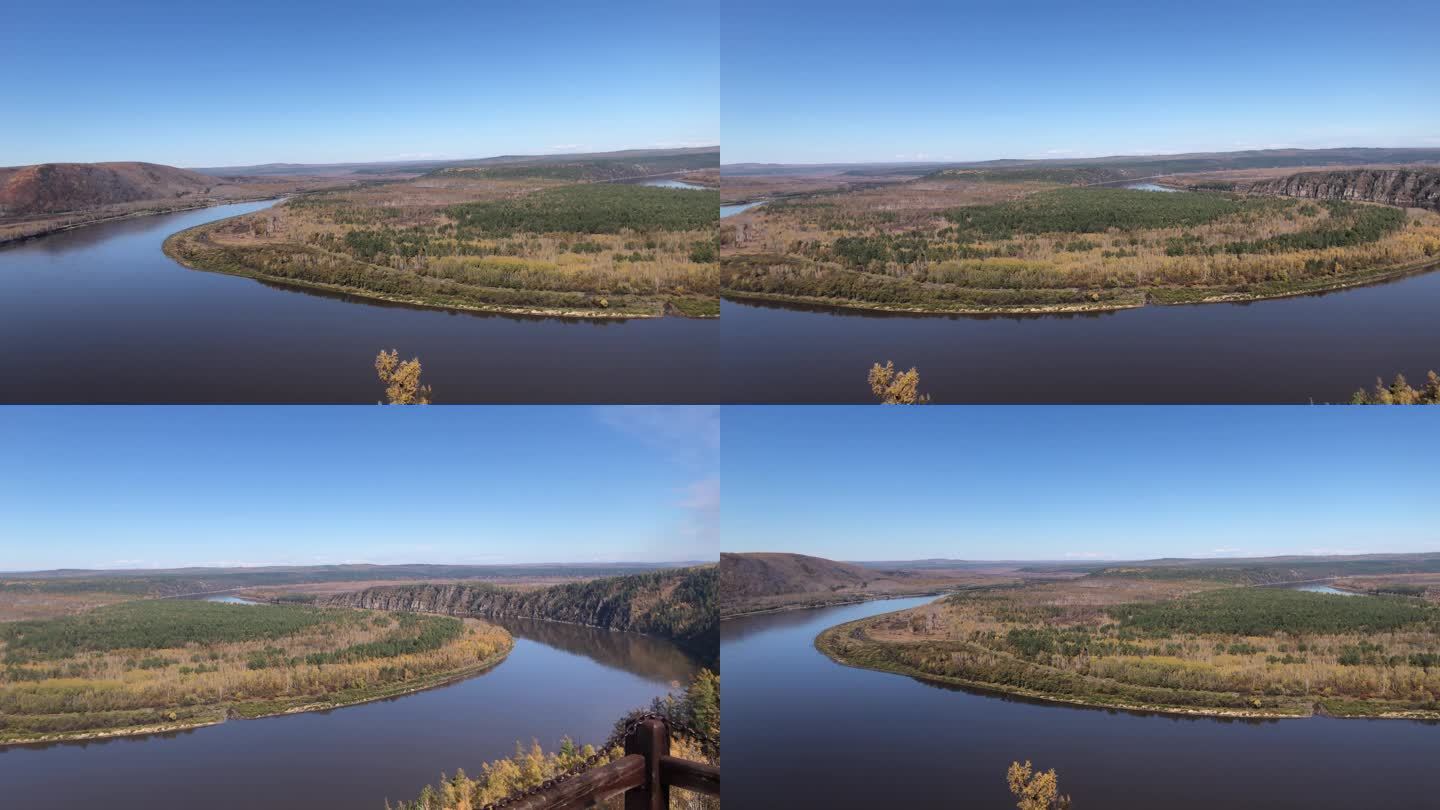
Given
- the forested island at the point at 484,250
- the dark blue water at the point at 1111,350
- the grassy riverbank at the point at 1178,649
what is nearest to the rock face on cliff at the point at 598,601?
the grassy riverbank at the point at 1178,649

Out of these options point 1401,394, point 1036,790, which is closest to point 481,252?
point 1401,394

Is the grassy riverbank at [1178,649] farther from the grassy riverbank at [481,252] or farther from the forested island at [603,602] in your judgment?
the grassy riverbank at [481,252]

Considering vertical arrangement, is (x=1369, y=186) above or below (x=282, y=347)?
above

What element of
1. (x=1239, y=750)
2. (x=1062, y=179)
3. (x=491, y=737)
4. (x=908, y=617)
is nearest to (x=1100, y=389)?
(x=1239, y=750)

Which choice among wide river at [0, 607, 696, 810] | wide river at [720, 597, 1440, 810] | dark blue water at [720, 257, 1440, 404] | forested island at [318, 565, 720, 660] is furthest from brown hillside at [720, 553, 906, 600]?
dark blue water at [720, 257, 1440, 404]

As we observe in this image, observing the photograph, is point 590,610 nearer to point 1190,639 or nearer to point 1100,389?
point 1190,639

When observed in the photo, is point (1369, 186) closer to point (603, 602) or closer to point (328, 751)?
point (328, 751)
